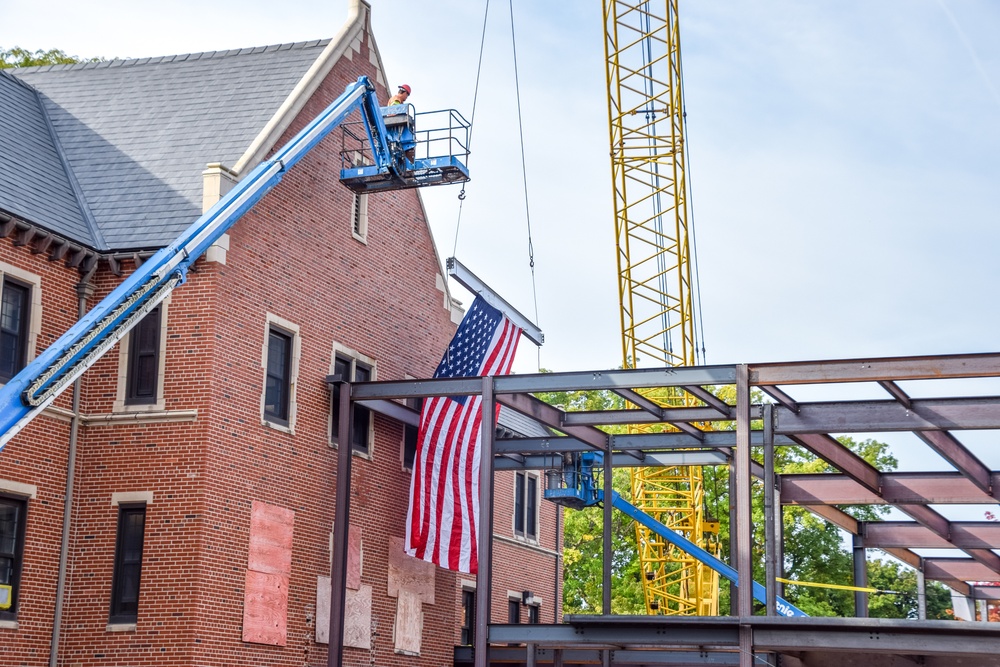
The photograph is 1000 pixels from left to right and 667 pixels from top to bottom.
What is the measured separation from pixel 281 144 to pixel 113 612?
1033cm

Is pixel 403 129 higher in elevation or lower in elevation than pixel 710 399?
higher

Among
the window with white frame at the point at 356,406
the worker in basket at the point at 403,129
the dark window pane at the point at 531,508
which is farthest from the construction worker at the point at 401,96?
the dark window pane at the point at 531,508

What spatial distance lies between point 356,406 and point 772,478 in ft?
34.1

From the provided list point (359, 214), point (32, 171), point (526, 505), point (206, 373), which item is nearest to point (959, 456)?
point (359, 214)

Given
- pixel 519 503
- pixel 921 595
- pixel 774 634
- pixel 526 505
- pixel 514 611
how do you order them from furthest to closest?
1. pixel 526 505
2. pixel 519 503
3. pixel 514 611
4. pixel 921 595
5. pixel 774 634

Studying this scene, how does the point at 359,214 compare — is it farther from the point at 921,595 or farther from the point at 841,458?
the point at 921,595

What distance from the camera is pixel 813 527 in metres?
61.3

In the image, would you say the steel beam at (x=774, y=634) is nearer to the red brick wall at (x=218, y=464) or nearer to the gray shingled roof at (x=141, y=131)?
the red brick wall at (x=218, y=464)

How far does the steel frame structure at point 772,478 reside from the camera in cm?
2305

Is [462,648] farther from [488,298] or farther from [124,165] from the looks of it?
[124,165]

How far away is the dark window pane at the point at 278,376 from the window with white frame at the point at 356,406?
147 cm

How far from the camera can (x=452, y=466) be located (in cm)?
3039

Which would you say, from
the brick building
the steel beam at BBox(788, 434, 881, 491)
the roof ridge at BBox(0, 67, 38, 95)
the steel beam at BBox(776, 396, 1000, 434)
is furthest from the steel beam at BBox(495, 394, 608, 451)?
the roof ridge at BBox(0, 67, 38, 95)

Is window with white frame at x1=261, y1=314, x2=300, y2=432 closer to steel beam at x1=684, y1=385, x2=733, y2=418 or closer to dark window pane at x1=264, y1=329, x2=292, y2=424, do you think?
dark window pane at x1=264, y1=329, x2=292, y2=424
